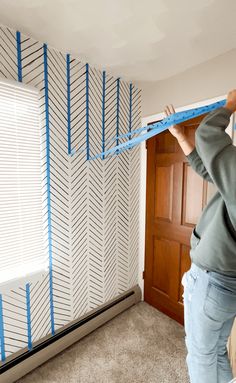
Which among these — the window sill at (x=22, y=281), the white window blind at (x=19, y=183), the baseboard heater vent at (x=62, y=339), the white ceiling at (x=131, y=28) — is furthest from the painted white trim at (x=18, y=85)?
the baseboard heater vent at (x=62, y=339)

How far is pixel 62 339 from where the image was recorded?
1673 millimetres

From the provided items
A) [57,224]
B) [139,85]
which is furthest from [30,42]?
[57,224]

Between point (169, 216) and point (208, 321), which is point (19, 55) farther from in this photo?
point (208, 321)

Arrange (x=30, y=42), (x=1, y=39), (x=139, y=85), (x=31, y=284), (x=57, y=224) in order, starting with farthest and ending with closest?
(x=139, y=85)
(x=57, y=224)
(x=31, y=284)
(x=30, y=42)
(x=1, y=39)

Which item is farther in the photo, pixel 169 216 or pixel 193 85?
pixel 169 216

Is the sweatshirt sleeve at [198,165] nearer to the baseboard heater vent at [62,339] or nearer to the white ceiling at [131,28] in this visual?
the white ceiling at [131,28]

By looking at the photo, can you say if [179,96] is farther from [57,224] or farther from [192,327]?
[192,327]

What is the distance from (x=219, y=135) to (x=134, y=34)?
1037mm

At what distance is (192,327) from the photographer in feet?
3.14

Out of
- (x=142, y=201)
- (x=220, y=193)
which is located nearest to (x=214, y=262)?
(x=220, y=193)

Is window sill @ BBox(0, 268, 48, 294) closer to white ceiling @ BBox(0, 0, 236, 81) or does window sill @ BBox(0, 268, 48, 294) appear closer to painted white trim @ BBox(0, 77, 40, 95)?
painted white trim @ BBox(0, 77, 40, 95)

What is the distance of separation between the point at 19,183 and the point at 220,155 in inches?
48.5

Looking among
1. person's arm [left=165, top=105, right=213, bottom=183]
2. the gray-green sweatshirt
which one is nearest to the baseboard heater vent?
the gray-green sweatshirt

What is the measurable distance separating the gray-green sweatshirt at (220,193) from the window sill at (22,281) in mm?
1158
